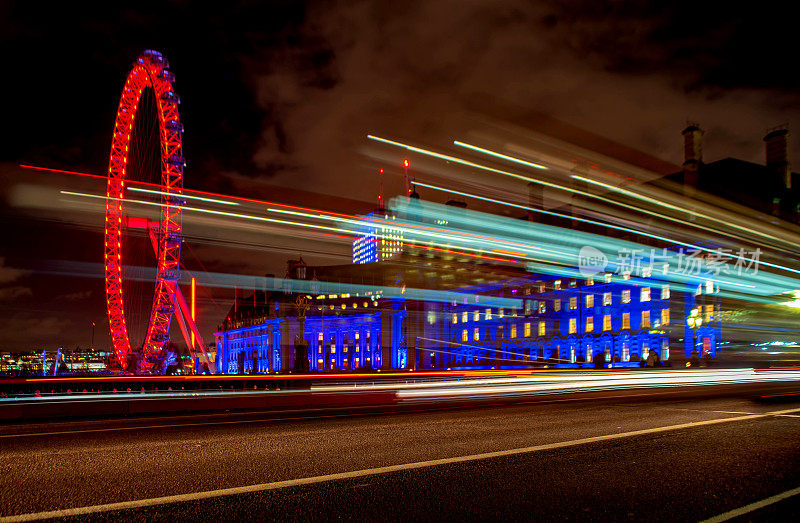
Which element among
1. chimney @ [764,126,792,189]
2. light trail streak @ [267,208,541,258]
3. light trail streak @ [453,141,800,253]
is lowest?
light trail streak @ [267,208,541,258]

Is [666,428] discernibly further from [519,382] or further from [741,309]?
[741,309]

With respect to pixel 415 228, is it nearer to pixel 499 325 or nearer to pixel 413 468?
pixel 413 468

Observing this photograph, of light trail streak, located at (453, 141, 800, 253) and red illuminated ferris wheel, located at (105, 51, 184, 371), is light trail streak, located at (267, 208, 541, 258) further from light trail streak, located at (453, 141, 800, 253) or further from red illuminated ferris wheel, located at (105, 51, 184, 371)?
red illuminated ferris wheel, located at (105, 51, 184, 371)

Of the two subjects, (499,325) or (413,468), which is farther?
(499,325)

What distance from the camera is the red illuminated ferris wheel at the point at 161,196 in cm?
4459

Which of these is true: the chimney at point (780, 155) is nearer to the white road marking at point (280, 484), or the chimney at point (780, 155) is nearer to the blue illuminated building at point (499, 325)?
the blue illuminated building at point (499, 325)

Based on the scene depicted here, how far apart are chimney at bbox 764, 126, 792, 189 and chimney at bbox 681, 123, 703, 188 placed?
251 inches

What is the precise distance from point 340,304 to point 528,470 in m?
124

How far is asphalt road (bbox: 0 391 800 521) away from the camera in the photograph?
18.4 ft

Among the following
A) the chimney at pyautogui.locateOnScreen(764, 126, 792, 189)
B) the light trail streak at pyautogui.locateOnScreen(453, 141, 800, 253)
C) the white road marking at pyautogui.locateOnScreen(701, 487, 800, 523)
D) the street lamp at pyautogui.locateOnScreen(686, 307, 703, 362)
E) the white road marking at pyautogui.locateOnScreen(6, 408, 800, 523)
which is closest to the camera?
the white road marking at pyautogui.locateOnScreen(701, 487, 800, 523)

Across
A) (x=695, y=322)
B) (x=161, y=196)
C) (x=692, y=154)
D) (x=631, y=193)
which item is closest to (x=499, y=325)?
(x=692, y=154)

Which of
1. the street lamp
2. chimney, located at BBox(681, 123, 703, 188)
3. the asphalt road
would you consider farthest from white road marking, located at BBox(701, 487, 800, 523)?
chimney, located at BBox(681, 123, 703, 188)

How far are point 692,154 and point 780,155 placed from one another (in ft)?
26.5

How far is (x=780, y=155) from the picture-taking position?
55406 mm
